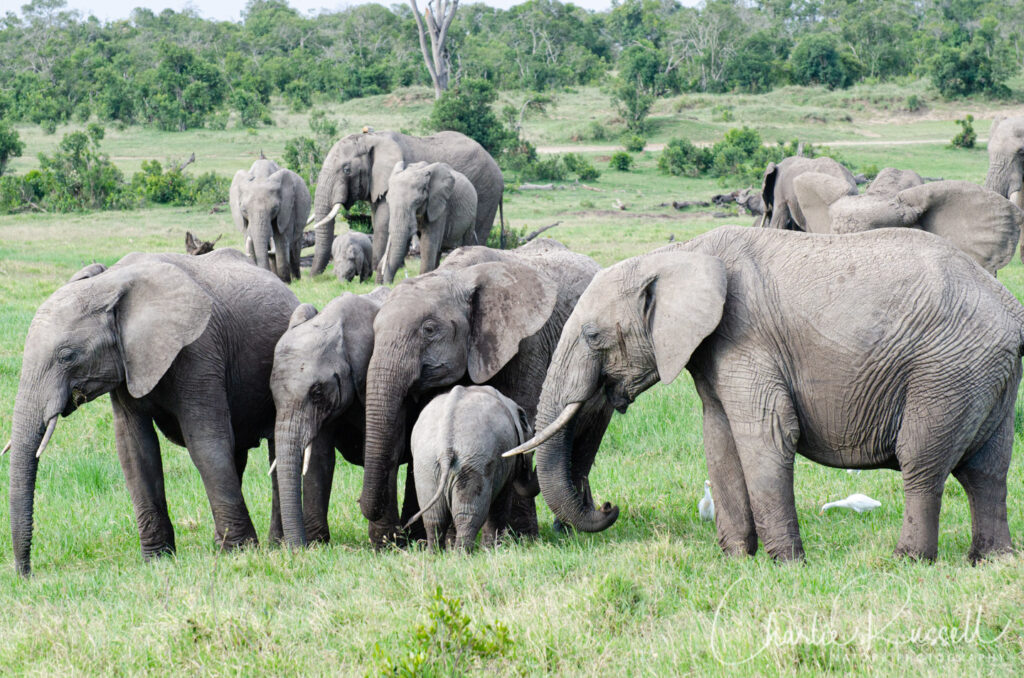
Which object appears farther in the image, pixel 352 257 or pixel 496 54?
pixel 496 54

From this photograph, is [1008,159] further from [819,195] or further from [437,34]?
[437,34]

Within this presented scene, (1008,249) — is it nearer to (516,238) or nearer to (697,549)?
(697,549)

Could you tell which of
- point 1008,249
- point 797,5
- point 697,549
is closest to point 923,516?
point 697,549

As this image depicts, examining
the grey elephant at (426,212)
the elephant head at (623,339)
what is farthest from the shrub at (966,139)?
the elephant head at (623,339)

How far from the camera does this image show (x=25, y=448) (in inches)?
222

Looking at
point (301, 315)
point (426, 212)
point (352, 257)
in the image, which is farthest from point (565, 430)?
point (352, 257)

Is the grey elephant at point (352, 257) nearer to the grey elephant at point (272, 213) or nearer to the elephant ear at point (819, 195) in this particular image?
the grey elephant at point (272, 213)

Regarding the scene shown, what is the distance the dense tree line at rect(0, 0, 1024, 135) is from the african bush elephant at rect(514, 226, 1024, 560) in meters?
32.9

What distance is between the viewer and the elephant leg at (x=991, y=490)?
17.4 ft

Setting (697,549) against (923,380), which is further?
(697,549)

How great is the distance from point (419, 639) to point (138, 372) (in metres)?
2.30

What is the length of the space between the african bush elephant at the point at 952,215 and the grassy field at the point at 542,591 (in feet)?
4.37

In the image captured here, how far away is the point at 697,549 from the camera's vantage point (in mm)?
5734

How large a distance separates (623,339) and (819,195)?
560 centimetres
